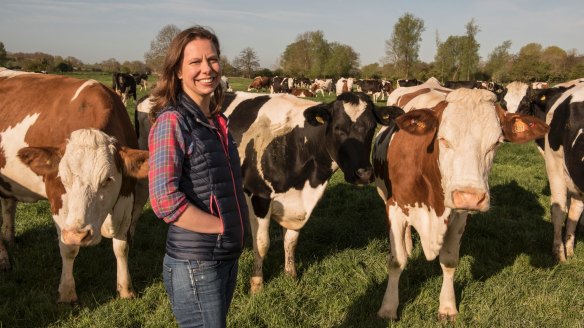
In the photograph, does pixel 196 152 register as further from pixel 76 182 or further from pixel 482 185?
pixel 482 185

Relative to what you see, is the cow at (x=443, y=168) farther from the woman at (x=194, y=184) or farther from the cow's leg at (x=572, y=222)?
the cow's leg at (x=572, y=222)

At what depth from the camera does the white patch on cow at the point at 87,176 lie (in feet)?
9.82

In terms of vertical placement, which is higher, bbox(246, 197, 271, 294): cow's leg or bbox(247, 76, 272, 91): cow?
bbox(247, 76, 272, 91): cow

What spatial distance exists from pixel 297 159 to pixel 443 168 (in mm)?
1823

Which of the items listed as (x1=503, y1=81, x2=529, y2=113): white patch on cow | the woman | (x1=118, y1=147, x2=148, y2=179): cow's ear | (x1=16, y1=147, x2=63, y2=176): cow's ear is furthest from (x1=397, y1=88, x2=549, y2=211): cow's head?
(x1=503, y1=81, x2=529, y2=113): white patch on cow

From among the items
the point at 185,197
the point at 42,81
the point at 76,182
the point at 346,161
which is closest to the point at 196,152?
the point at 185,197

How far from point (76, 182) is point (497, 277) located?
410 cm

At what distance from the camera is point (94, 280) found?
14.7 ft

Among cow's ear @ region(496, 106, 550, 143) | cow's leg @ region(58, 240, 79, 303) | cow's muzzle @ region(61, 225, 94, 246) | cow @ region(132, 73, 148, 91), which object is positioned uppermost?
cow @ region(132, 73, 148, 91)

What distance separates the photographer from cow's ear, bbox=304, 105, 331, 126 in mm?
4230

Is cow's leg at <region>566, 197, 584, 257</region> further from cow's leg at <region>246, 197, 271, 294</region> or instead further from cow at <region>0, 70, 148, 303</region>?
cow at <region>0, 70, 148, 303</region>

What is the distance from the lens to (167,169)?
1.79 meters

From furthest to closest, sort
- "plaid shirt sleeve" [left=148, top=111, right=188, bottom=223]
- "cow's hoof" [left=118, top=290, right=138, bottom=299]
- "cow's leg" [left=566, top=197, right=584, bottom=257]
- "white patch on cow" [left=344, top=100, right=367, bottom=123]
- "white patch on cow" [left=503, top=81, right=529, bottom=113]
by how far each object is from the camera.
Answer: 1. "white patch on cow" [left=503, top=81, right=529, bottom=113]
2. "cow's leg" [left=566, top=197, right=584, bottom=257]
3. "white patch on cow" [left=344, top=100, right=367, bottom=123]
4. "cow's hoof" [left=118, top=290, right=138, bottom=299]
5. "plaid shirt sleeve" [left=148, top=111, right=188, bottom=223]

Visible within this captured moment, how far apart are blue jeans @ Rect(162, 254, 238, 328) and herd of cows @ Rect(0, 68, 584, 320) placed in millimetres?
1354
